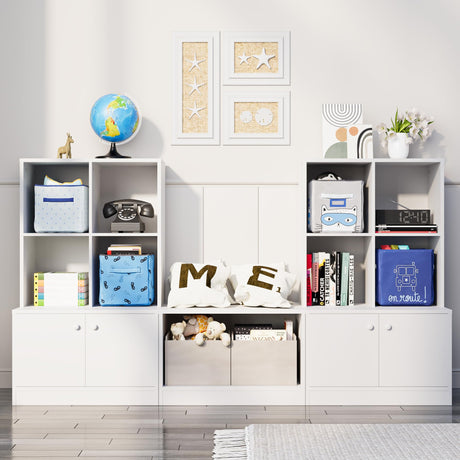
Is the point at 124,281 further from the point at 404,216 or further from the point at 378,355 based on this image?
the point at 404,216

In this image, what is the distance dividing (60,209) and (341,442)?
1.83 metres

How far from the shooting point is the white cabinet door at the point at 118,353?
3086 millimetres

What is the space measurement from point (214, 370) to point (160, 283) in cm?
54

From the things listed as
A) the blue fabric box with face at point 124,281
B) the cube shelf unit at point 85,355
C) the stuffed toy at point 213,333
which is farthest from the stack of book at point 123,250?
the stuffed toy at point 213,333

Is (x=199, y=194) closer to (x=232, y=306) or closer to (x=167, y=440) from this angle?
(x=232, y=306)

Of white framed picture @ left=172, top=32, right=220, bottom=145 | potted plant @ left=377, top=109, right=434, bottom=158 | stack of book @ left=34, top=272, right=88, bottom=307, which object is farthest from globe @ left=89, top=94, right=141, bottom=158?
potted plant @ left=377, top=109, right=434, bottom=158

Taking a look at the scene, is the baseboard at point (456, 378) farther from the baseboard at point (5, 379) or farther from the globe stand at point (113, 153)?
the baseboard at point (5, 379)

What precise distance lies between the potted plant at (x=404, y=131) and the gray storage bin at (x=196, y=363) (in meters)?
1.43

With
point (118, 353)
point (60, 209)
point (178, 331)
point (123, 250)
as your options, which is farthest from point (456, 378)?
point (60, 209)

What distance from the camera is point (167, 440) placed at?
8.41 feet

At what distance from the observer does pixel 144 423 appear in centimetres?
280

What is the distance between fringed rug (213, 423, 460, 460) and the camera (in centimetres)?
236

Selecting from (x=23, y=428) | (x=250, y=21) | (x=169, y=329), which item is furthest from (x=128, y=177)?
(x=23, y=428)

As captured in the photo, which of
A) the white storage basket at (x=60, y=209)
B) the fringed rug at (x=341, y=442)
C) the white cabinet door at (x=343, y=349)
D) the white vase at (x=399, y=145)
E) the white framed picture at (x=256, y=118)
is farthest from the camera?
the white framed picture at (x=256, y=118)
